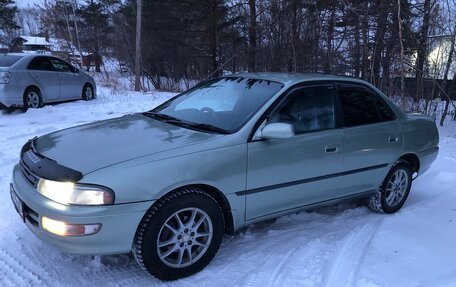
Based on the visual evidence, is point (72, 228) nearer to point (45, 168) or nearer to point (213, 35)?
point (45, 168)

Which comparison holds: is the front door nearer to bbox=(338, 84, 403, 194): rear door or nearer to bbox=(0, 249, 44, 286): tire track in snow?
bbox=(338, 84, 403, 194): rear door

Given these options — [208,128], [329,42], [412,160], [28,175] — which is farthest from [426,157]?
[329,42]

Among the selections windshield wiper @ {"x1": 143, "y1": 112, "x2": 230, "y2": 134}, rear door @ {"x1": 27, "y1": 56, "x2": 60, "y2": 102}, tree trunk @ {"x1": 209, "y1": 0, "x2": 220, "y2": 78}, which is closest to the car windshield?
windshield wiper @ {"x1": 143, "y1": 112, "x2": 230, "y2": 134}

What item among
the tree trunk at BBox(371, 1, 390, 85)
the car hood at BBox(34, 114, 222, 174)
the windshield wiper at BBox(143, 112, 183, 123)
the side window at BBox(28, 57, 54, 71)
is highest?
the tree trunk at BBox(371, 1, 390, 85)

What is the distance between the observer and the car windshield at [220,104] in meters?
3.83

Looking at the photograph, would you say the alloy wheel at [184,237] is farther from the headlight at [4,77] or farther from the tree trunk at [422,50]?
the tree trunk at [422,50]

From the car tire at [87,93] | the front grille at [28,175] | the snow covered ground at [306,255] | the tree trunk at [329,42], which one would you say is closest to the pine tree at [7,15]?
the car tire at [87,93]

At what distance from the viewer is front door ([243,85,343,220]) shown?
3.64 meters

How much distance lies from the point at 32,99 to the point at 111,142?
8356mm

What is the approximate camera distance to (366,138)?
4449mm

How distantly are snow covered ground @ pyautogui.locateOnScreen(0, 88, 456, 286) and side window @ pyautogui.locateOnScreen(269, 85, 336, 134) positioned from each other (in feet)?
3.61

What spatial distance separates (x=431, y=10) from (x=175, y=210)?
1173 centimetres

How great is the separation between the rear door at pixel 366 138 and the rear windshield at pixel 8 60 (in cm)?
865

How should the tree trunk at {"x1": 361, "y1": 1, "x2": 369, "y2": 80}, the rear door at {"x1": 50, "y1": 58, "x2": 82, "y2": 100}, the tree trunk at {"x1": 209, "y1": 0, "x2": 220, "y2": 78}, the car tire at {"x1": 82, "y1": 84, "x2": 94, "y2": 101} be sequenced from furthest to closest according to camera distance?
the tree trunk at {"x1": 209, "y1": 0, "x2": 220, "y2": 78}, the tree trunk at {"x1": 361, "y1": 1, "x2": 369, "y2": 80}, the car tire at {"x1": 82, "y1": 84, "x2": 94, "y2": 101}, the rear door at {"x1": 50, "y1": 58, "x2": 82, "y2": 100}
